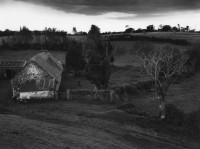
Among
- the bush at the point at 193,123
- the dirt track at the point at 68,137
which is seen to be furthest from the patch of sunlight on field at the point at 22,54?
the dirt track at the point at 68,137

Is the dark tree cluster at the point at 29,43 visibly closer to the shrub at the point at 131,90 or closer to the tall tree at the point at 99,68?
the shrub at the point at 131,90

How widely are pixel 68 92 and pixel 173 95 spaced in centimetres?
2160

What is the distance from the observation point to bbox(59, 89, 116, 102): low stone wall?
4291 cm

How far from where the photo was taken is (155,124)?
33469 mm

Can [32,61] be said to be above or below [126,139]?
above

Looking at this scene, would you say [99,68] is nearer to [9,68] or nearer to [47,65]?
[47,65]

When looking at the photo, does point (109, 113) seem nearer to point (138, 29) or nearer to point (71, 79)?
point (71, 79)

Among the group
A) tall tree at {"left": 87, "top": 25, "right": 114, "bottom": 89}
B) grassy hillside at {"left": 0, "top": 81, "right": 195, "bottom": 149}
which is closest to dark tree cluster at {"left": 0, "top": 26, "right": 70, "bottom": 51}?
tall tree at {"left": 87, "top": 25, "right": 114, "bottom": 89}

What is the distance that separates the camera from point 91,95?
1702 inches

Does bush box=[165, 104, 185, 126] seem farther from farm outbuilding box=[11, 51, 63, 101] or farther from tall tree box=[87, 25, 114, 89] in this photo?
farm outbuilding box=[11, 51, 63, 101]

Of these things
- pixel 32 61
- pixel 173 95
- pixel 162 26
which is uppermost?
pixel 162 26

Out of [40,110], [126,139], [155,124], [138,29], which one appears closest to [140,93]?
[155,124]

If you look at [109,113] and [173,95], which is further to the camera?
[173,95]

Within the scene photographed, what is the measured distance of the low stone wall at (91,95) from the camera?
141 ft
